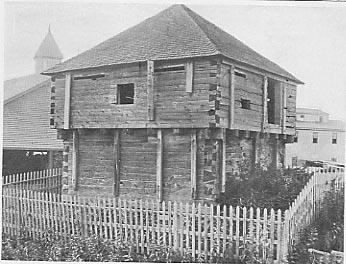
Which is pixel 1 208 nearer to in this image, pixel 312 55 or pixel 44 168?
pixel 44 168

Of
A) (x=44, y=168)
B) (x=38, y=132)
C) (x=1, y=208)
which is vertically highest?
(x=38, y=132)

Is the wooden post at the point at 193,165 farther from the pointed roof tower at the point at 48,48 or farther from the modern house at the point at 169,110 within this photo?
the pointed roof tower at the point at 48,48

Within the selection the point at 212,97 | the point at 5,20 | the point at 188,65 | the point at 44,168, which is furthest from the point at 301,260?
the point at 5,20

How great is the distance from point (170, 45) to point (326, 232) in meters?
1.65

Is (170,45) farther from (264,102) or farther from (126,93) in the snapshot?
(264,102)

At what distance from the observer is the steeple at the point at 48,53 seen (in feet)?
12.8

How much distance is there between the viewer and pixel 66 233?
4.07 m

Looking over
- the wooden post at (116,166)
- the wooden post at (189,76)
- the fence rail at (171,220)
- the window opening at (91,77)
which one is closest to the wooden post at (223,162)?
the fence rail at (171,220)

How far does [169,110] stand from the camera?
3920mm

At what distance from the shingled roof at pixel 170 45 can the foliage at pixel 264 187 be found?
0.65 m

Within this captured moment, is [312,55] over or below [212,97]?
over

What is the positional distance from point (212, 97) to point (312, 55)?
2.42ft

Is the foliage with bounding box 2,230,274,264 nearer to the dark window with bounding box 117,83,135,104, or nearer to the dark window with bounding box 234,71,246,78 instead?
the dark window with bounding box 117,83,135,104

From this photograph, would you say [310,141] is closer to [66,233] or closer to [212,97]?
[212,97]
